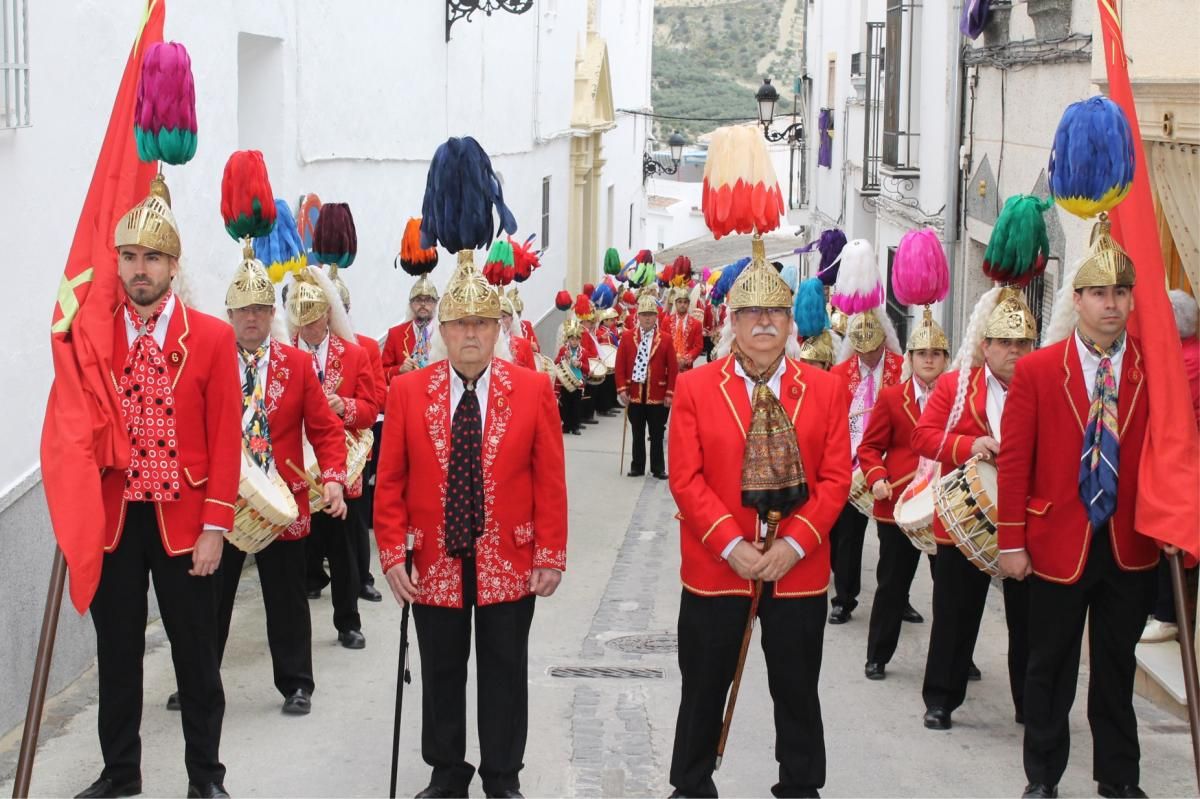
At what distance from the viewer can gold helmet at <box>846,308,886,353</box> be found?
9492mm

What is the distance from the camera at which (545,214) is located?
88.6 ft

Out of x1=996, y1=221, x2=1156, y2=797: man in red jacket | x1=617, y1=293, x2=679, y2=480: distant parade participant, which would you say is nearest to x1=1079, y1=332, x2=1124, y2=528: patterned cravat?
x1=996, y1=221, x2=1156, y2=797: man in red jacket

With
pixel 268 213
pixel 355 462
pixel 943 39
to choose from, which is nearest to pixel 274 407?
pixel 268 213

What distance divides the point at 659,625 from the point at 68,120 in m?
4.48

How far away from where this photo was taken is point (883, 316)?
969 cm

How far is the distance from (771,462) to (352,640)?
396 centimetres

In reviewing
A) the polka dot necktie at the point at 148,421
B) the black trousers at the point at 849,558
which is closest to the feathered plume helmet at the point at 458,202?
the polka dot necktie at the point at 148,421

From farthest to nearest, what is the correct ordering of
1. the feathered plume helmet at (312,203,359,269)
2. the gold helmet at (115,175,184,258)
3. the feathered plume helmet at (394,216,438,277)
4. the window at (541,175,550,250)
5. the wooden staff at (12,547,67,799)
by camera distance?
the window at (541,175,550,250) < the feathered plume helmet at (394,216,438,277) < the feathered plume helmet at (312,203,359,269) < the gold helmet at (115,175,184,258) < the wooden staff at (12,547,67,799)

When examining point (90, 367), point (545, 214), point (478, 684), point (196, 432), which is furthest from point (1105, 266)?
point (545, 214)

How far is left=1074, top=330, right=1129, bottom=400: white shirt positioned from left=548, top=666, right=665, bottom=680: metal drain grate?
3.28 m

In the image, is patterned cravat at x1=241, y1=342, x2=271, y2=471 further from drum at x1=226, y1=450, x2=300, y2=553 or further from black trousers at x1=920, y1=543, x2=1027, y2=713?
black trousers at x1=920, y1=543, x2=1027, y2=713

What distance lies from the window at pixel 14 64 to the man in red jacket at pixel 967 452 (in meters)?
4.36

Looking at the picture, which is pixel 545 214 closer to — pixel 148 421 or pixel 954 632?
pixel 954 632

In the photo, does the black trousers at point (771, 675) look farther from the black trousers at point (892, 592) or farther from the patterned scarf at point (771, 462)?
the black trousers at point (892, 592)
